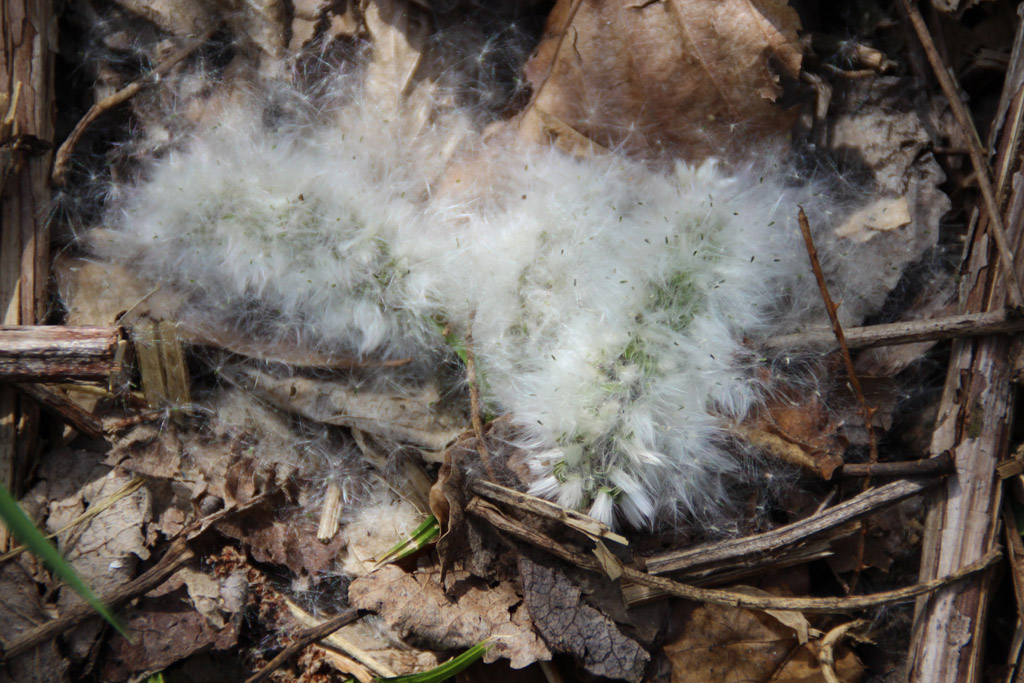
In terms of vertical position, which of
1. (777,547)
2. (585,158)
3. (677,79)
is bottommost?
(777,547)

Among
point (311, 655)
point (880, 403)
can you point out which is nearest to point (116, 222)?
point (311, 655)

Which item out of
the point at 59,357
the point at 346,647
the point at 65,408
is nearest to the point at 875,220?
the point at 346,647

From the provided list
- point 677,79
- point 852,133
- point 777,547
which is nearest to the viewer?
point 777,547

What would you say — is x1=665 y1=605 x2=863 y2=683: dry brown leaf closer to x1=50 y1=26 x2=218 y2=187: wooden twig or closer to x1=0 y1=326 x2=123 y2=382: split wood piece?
x1=0 y1=326 x2=123 y2=382: split wood piece

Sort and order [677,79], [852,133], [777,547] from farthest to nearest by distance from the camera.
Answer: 1. [852,133]
2. [677,79]
3. [777,547]

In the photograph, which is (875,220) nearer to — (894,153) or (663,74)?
(894,153)

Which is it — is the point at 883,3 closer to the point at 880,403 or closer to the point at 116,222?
the point at 880,403
